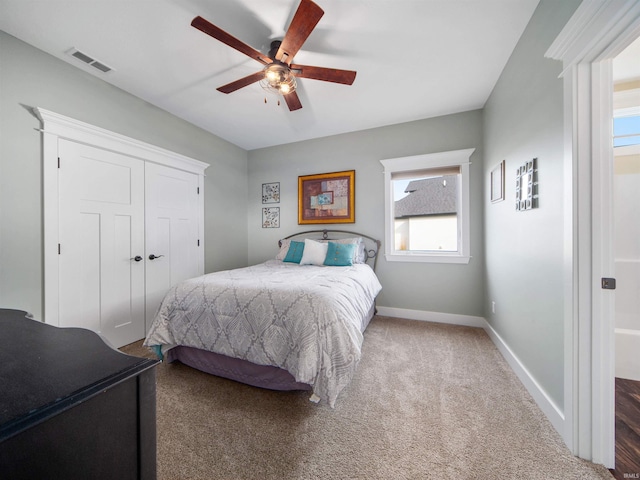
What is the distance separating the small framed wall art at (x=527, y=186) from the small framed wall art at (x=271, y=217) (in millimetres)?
3186

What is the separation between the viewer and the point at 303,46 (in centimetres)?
205

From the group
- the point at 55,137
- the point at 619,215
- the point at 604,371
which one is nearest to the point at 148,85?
the point at 55,137

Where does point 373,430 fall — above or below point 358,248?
below

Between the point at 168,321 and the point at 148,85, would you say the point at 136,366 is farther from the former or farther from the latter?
the point at 148,85

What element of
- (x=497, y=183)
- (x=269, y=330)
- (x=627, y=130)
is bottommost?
(x=269, y=330)

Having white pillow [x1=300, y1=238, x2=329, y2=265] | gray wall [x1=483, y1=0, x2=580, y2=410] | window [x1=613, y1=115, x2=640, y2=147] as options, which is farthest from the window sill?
window [x1=613, y1=115, x2=640, y2=147]

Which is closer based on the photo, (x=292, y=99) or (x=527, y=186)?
(x=527, y=186)

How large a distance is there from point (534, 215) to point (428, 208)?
1.70m

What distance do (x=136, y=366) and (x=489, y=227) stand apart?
10.6 ft

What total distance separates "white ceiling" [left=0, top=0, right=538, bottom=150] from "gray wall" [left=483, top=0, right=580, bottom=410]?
31 cm

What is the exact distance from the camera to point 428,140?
328cm

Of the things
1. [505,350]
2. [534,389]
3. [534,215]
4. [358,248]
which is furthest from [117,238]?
[505,350]

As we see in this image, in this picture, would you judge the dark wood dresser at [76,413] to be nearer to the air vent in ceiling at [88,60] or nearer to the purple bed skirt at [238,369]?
the purple bed skirt at [238,369]

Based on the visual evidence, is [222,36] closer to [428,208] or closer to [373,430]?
[373,430]
